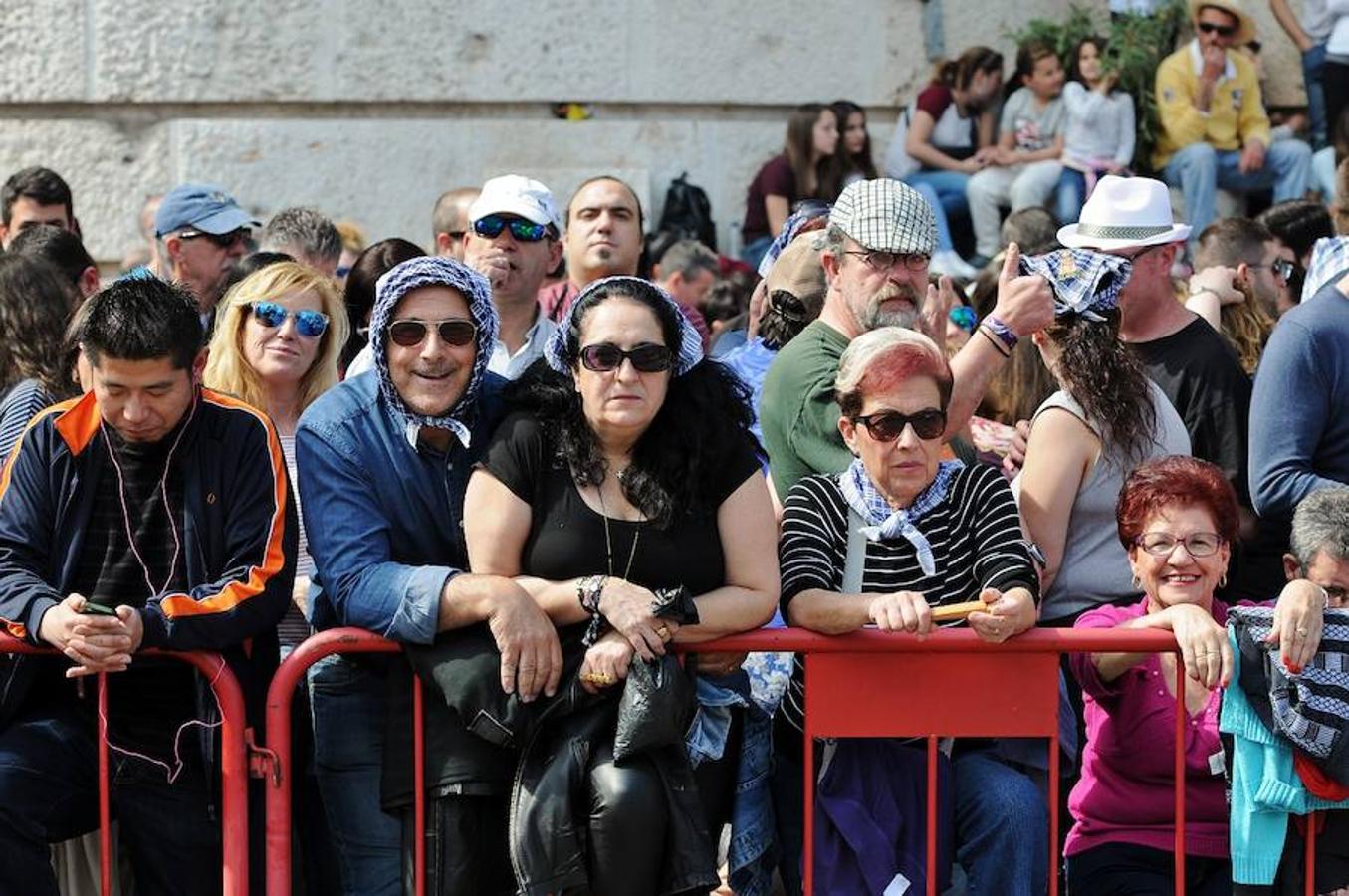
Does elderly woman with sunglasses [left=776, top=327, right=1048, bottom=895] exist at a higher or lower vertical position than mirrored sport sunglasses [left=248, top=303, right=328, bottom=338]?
lower

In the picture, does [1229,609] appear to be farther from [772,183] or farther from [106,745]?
[772,183]

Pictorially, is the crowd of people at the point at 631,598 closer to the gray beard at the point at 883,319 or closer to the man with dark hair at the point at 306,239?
the gray beard at the point at 883,319

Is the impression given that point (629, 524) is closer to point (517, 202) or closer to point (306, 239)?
point (517, 202)

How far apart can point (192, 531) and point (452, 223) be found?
2.90 metres

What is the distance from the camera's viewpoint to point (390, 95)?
9.30 meters

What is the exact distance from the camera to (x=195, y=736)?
4.61 meters

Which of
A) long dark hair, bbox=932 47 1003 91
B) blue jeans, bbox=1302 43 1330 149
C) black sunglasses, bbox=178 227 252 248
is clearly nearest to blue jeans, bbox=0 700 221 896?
black sunglasses, bbox=178 227 252 248

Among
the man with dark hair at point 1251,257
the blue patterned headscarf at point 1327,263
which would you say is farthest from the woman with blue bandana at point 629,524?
the man with dark hair at point 1251,257

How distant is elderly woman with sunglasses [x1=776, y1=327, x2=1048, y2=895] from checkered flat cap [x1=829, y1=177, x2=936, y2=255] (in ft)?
2.16

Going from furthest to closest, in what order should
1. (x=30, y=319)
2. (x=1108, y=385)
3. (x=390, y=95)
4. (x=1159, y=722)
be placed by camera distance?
1. (x=390, y=95)
2. (x=30, y=319)
3. (x=1108, y=385)
4. (x=1159, y=722)

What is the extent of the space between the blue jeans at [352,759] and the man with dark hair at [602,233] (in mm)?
2349

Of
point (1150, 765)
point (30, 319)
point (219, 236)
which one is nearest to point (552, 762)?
point (1150, 765)

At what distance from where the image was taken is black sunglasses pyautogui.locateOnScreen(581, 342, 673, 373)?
4480 mm

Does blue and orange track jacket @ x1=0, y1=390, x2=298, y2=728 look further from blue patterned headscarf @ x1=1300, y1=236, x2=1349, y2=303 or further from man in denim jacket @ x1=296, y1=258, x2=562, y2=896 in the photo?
blue patterned headscarf @ x1=1300, y1=236, x2=1349, y2=303
